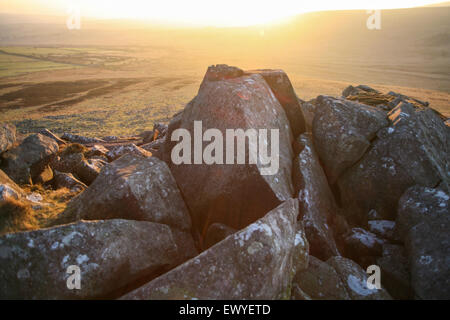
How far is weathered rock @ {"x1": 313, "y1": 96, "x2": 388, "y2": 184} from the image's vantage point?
25.4ft

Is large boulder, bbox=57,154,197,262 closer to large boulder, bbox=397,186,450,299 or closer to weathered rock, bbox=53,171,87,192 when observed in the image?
weathered rock, bbox=53,171,87,192

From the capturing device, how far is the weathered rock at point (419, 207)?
234 inches

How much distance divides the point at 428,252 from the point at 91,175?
9440 millimetres

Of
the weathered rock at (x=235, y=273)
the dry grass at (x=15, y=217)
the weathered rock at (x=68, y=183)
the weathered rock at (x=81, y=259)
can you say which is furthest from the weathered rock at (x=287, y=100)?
the dry grass at (x=15, y=217)

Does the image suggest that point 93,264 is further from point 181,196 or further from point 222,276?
point 181,196

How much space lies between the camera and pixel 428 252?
5.34 metres

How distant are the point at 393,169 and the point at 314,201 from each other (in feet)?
7.57

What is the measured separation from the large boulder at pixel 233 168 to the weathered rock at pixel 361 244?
1828 millimetres

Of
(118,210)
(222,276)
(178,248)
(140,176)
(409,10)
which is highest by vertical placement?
(409,10)

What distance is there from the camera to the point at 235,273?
169 inches

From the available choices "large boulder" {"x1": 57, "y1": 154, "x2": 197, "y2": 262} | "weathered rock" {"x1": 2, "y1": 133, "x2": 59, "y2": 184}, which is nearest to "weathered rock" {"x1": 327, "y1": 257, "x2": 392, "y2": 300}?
"large boulder" {"x1": 57, "y1": 154, "x2": 197, "y2": 262}

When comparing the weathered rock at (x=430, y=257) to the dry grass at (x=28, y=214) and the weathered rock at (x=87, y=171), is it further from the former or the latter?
the weathered rock at (x=87, y=171)

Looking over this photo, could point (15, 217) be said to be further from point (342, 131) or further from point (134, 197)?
point (342, 131)
